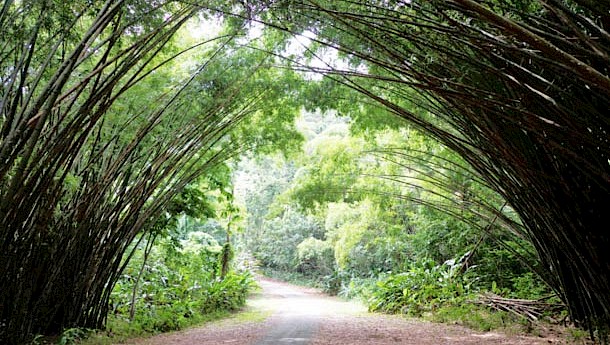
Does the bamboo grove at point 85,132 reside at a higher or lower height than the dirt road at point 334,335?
higher

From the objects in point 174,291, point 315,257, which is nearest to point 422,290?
point 174,291

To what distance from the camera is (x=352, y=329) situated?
20.3 feet

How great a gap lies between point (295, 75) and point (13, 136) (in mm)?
3842

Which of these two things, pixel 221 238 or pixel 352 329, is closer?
pixel 352 329

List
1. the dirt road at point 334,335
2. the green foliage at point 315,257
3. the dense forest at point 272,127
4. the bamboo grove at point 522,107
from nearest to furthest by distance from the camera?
1. the bamboo grove at point 522,107
2. the dense forest at point 272,127
3. the dirt road at point 334,335
4. the green foliage at point 315,257

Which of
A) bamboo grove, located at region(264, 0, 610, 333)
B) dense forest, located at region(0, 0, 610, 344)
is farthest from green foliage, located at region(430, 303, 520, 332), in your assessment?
bamboo grove, located at region(264, 0, 610, 333)

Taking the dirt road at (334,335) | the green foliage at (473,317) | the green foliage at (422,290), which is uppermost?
the green foliage at (422,290)

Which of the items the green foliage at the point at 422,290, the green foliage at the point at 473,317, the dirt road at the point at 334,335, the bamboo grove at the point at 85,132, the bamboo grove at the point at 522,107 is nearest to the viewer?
the bamboo grove at the point at 522,107

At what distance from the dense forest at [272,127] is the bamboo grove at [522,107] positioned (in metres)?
0.02

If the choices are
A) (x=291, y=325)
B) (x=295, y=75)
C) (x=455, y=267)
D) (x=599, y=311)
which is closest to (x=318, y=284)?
(x=455, y=267)

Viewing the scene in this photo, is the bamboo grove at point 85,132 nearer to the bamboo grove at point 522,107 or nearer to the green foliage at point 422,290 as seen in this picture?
the bamboo grove at point 522,107

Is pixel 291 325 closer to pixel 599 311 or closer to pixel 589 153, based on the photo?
pixel 599 311

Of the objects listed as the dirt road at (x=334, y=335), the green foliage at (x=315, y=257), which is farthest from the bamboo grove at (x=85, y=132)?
the green foliage at (x=315, y=257)

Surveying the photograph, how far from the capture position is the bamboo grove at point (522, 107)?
8.02 ft
